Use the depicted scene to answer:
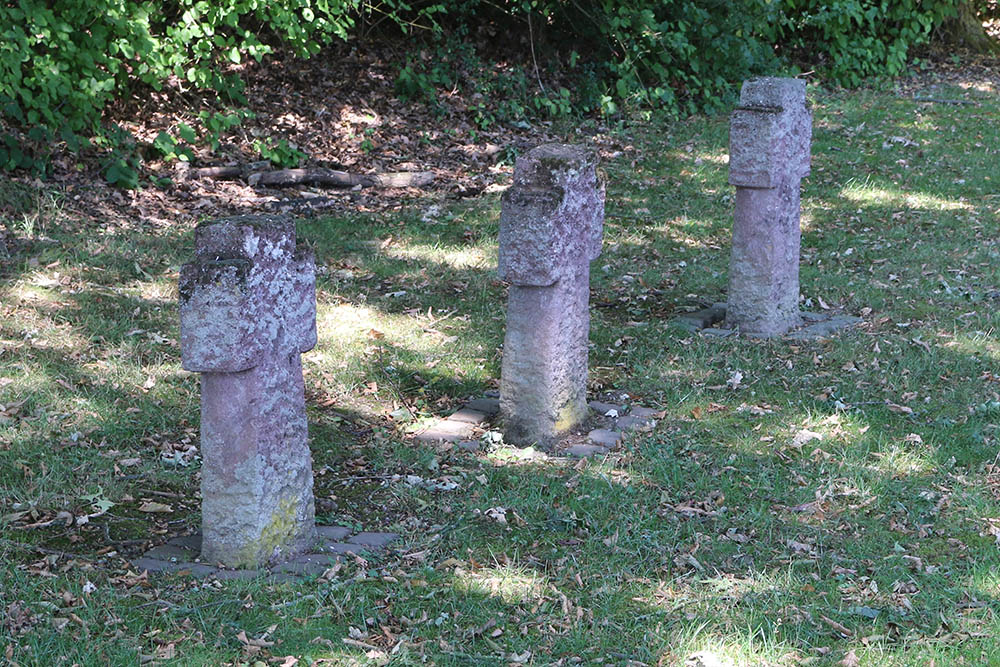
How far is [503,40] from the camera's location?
13570mm

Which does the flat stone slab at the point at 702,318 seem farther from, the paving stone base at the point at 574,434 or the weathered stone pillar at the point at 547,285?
the weathered stone pillar at the point at 547,285

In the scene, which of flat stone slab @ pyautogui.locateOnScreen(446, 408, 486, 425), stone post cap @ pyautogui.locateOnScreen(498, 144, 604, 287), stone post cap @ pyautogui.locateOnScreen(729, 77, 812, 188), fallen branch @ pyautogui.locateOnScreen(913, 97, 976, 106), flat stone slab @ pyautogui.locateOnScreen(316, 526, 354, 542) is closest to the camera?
flat stone slab @ pyautogui.locateOnScreen(316, 526, 354, 542)

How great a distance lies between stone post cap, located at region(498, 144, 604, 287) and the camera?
5.30m

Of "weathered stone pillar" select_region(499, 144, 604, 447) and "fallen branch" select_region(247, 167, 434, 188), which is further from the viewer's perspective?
"fallen branch" select_region(247, 167, 434, 188)

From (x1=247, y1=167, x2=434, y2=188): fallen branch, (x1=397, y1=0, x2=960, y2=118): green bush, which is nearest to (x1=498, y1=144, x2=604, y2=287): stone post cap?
(x1=247, y1=167, x2=434, y2=188): fallen branch

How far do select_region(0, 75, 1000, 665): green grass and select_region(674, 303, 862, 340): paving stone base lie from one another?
15 centimetres

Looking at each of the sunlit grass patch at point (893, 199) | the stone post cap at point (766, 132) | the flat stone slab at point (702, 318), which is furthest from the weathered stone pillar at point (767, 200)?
the sunlit grass patch at point (893, 199)

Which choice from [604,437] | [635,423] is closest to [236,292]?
[604,437]

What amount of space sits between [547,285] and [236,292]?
1791 millimetres

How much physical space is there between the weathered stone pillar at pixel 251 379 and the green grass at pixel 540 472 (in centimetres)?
26

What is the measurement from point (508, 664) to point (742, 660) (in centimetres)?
79

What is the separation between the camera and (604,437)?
5652mm

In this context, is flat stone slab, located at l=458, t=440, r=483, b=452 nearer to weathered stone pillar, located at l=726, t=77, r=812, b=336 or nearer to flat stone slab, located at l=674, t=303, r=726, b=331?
flat stone slab, located at l=674, t=303, r=726, b=331

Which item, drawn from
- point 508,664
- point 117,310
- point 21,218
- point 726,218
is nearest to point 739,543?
point 508,664
